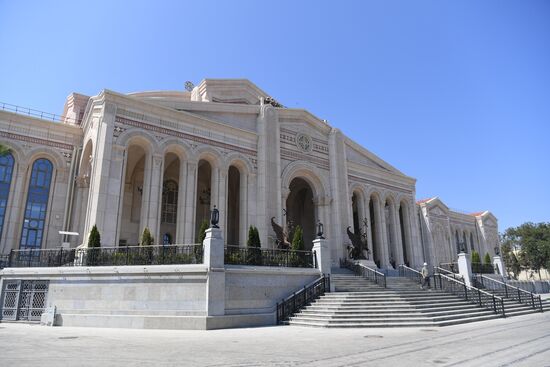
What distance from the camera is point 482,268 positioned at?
3266cm

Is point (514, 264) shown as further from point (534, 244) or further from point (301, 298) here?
point (301, 298)

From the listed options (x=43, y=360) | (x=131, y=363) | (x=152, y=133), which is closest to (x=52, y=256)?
(x=152, y=133)

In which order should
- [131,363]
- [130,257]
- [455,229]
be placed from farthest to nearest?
1. [455,229]
2. [130,257]
3. [131,363]

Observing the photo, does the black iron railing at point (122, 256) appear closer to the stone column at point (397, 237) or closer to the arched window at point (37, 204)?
the arched window at point (37, 204)

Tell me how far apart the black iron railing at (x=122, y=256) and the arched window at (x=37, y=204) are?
5.12 m

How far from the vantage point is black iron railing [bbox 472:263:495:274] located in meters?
31.7

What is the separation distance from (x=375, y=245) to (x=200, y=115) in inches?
765

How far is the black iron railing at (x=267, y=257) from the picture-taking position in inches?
642

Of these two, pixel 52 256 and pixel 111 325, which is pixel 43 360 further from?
pixel 52 256

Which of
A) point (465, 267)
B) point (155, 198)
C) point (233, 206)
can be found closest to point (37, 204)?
point (155, 198)

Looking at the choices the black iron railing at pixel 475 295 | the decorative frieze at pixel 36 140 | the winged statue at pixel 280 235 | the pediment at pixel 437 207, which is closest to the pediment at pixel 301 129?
the winged statue at pixel 280 235

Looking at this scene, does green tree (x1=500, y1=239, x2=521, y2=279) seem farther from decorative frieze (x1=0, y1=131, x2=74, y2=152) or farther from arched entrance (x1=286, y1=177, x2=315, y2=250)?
decorative frieze (x1=0, y1=131, x2=74, y2=152)

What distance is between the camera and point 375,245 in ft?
109

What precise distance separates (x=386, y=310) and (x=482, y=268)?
2245cm
